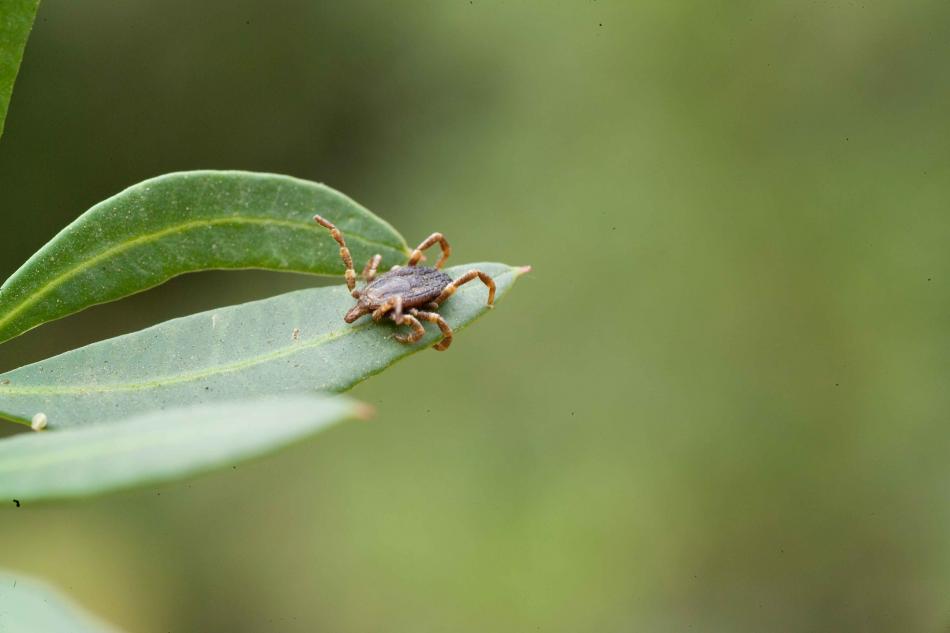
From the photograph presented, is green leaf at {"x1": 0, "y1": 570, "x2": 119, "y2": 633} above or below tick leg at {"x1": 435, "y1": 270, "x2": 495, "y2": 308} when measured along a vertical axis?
below

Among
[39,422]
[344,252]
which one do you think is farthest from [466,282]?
[39,422]

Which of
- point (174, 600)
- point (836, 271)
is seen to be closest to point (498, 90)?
point (836, 271)

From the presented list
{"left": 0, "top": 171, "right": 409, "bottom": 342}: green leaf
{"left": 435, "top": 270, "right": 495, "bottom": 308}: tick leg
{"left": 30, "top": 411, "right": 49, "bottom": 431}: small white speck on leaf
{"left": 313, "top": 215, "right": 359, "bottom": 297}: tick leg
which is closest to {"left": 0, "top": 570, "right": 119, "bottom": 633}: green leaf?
{"left": 30, "top": 411, "right": 49, "bottom": 431}: small white speck on leaf

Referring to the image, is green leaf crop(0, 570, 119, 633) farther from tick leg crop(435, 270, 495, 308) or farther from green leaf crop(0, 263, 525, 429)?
tick leg crop(435, 270, 495, 308)

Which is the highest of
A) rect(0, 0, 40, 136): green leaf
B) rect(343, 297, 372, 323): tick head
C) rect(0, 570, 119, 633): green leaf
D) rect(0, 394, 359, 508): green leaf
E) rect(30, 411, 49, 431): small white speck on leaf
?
rect(0, 0, 40, 136): green leaf

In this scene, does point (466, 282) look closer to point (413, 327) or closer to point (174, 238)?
point (413, 327)

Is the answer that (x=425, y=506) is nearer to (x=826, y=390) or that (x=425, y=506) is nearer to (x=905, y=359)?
(x=826, y=390)
